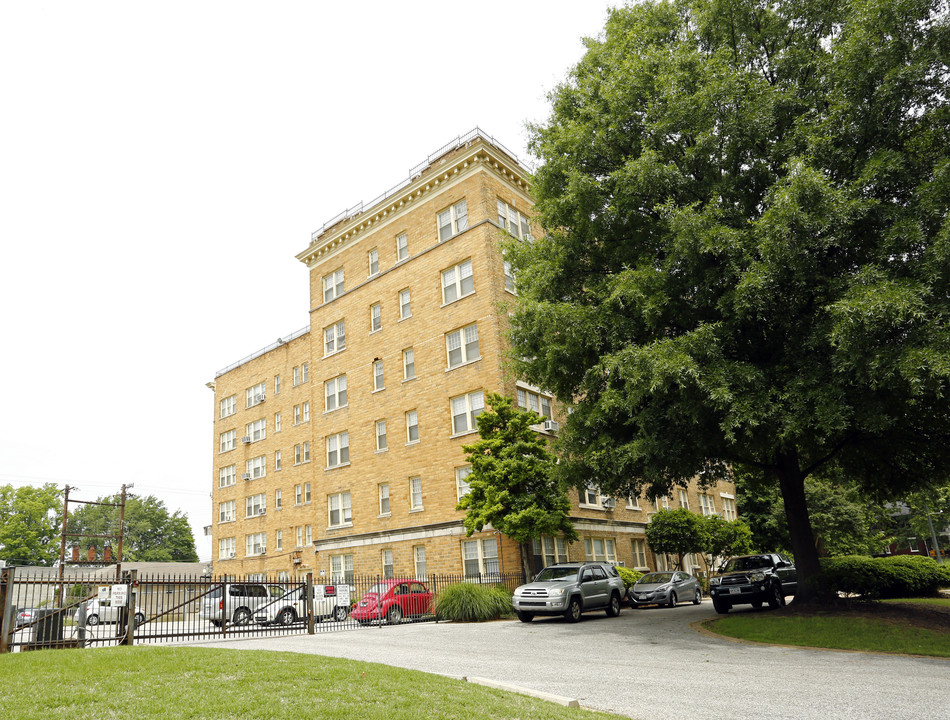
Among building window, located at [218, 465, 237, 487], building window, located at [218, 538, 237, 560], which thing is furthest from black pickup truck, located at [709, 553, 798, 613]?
building window, located at [218, 465, 237, 487]

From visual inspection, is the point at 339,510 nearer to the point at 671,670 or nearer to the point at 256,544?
the point at 256,544

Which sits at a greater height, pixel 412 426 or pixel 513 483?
pixel 412 426

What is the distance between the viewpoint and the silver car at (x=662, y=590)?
26.2 metres

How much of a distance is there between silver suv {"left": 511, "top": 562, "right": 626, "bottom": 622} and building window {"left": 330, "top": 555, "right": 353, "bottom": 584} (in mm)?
15046

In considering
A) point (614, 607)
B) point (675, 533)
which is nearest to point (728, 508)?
point (675, 533)

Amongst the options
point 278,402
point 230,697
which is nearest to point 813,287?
point 230,697

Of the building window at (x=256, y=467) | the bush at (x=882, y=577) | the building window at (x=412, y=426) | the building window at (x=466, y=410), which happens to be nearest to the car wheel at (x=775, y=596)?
the bush at (x=882, y=577)

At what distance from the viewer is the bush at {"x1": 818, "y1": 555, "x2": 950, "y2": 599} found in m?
19.3

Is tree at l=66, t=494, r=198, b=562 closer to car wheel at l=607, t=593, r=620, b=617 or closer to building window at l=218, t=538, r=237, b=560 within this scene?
building window at l=218, t=538, r=237, b=560

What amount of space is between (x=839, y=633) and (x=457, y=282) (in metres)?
21.8

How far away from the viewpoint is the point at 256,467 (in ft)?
154

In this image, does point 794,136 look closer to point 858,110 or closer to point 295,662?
point 858,110

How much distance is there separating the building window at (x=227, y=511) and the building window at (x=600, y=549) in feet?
89.0

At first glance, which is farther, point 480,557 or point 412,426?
point 412,426
